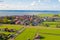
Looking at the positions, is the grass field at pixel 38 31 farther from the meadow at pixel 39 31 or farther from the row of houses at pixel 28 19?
the row of houses at pixel 28 19

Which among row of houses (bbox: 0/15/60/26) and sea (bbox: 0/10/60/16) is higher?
sea (bbox: 0/10/60/16)

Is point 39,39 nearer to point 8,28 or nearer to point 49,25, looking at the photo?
point 49,25

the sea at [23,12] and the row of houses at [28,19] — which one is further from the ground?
the sea at [23,12]

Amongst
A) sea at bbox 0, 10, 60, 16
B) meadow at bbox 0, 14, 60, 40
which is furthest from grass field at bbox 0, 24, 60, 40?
sea at bbox 0, 10, 60, 16

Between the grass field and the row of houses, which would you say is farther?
the row of houses

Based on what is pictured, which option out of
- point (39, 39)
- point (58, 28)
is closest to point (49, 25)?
point (58, 28)

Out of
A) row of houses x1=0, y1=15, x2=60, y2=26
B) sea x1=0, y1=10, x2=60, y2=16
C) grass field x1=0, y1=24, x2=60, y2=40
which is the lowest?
grass field x1=0, y1=24, x2=60, y2=40

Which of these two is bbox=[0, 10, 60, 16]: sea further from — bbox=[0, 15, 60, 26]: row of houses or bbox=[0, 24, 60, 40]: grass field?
bbox=[0, 24, 60, 40]: grass field

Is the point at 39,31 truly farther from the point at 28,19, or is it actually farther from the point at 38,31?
the point at 28,19

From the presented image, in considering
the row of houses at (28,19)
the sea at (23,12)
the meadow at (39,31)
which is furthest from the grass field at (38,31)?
the sea at (23,12)

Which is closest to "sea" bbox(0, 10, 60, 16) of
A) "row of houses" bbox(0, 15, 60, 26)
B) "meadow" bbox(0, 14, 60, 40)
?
"row of houses" bbox(0, 15, 60, 26)

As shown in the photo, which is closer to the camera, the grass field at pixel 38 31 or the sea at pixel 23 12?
the grass field at pixel 38 31
